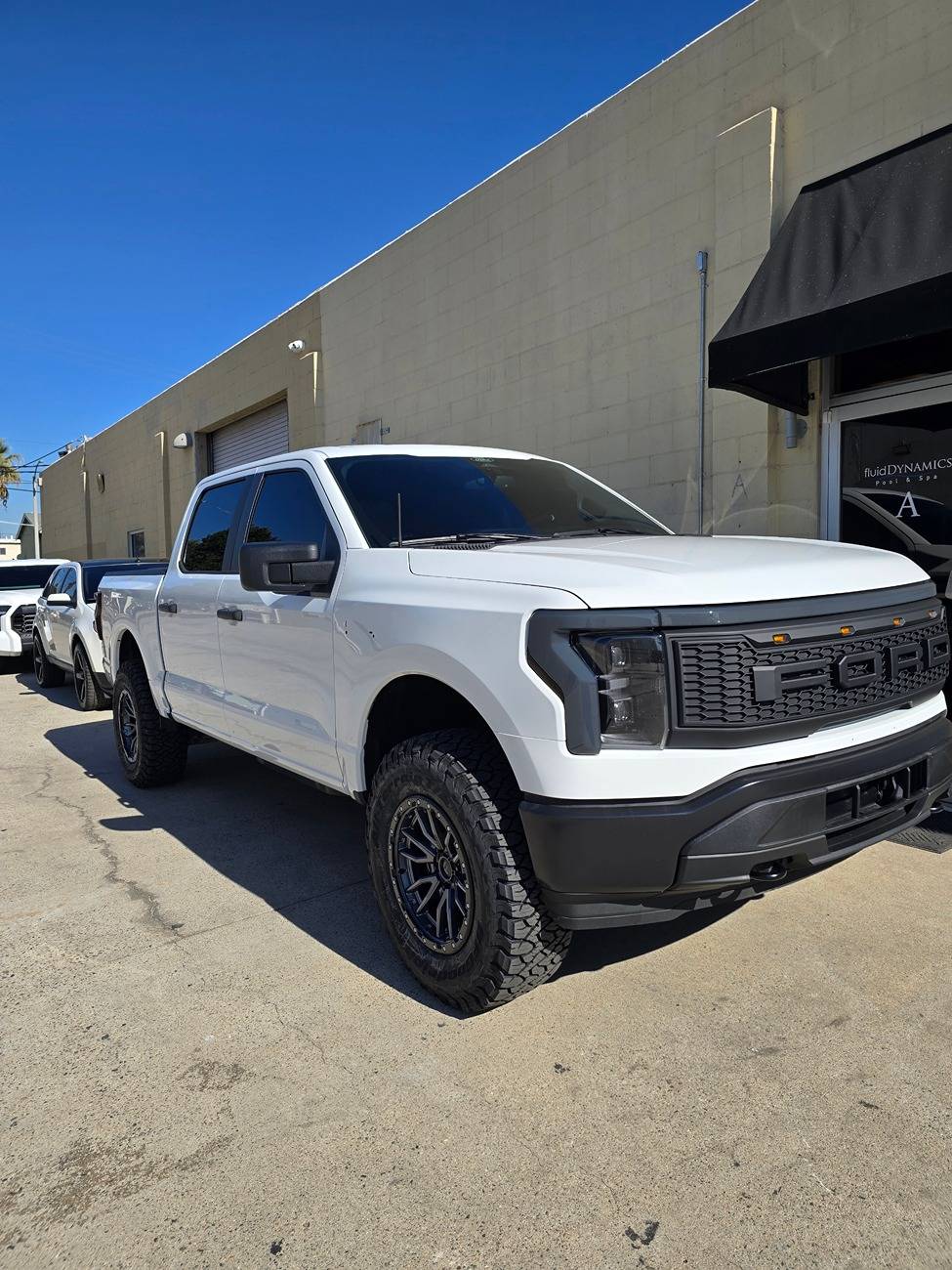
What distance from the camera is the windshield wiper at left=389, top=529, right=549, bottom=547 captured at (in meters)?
3.49

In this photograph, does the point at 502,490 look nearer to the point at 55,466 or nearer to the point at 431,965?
the point at 431,965

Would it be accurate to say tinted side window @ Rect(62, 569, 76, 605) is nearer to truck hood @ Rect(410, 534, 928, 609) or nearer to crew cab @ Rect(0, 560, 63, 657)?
crew cab @ Rect(0, 560, 63, 657)

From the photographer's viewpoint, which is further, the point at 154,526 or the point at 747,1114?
the point at 154,526

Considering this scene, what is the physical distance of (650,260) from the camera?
28.1ft

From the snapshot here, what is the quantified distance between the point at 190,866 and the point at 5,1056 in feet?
5.44

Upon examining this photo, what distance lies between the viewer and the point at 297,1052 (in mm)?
2707

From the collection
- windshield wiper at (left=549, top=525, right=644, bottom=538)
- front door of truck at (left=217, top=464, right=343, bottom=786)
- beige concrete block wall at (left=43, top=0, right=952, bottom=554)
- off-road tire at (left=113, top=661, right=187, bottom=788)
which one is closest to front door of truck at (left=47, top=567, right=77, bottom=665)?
off-road tire at (left=113, top=661, right=187, bottom=788)

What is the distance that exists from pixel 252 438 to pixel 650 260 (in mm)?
11537

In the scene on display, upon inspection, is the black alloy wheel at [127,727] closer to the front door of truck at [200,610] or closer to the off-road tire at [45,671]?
the front door of truck at [200,610]

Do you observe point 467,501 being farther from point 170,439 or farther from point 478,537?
point 170,439

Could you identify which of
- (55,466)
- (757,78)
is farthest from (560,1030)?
(55,466)

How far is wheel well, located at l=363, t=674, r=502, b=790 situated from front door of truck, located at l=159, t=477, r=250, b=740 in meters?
1.42

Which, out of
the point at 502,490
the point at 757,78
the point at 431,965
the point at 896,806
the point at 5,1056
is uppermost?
the point at 757,78

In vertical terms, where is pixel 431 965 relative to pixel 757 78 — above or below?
below
